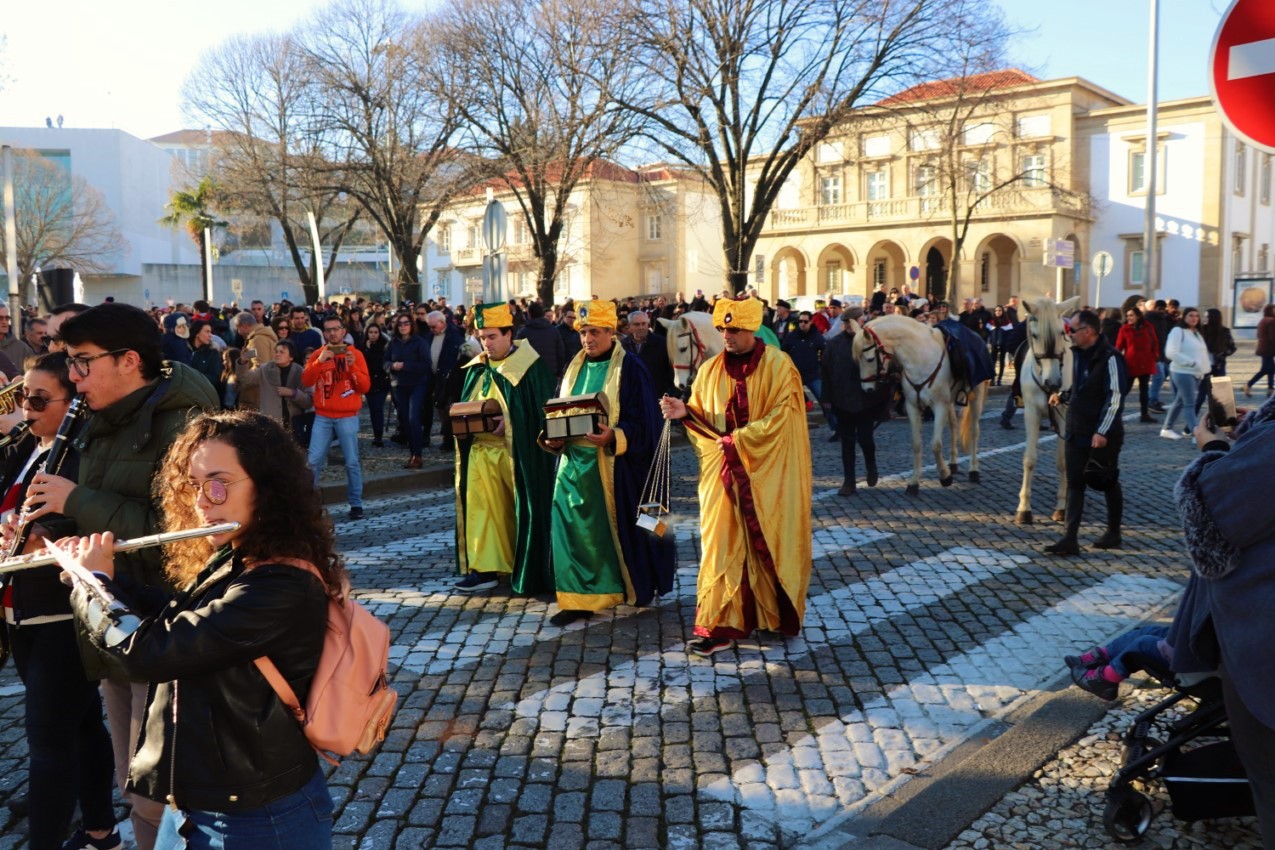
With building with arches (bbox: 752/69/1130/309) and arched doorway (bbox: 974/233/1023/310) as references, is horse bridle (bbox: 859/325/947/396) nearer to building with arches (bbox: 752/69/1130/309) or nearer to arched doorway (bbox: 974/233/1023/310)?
building with arches (bbox: 752/69/1130/309)

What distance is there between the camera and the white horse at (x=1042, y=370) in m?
9.78

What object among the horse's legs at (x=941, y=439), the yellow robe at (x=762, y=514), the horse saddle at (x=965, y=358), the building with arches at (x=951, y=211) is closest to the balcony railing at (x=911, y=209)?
the building with arches at (x=951, y=211)

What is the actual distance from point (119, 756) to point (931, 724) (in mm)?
3406

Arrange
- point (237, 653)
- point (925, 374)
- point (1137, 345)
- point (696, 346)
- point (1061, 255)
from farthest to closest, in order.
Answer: point (1061, 255)
point (1137, 345)
point (925, 374)
point (696, 346)
point (237, 653)

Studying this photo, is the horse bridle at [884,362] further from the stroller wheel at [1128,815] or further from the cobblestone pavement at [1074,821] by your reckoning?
the stroller wheel at [1128,815]

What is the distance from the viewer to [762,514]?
6.12 metres

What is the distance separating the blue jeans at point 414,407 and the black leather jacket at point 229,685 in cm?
1082

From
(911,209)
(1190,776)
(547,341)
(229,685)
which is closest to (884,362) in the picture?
(547,341)

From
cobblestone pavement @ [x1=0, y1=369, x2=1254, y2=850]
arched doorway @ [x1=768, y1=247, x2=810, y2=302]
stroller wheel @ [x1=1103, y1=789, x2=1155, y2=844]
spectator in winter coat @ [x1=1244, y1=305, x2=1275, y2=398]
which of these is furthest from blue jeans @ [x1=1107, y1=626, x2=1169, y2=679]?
arched doorway @ [x1=768, y1=247, x2=810, y2=302]

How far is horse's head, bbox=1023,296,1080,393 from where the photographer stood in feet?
32.1

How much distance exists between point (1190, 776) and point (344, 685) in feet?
9.94

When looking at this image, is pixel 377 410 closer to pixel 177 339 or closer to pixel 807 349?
pixel 177 339

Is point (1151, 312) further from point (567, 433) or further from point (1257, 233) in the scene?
point (1257, 233)

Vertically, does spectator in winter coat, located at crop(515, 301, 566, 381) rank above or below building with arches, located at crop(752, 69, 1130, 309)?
below
